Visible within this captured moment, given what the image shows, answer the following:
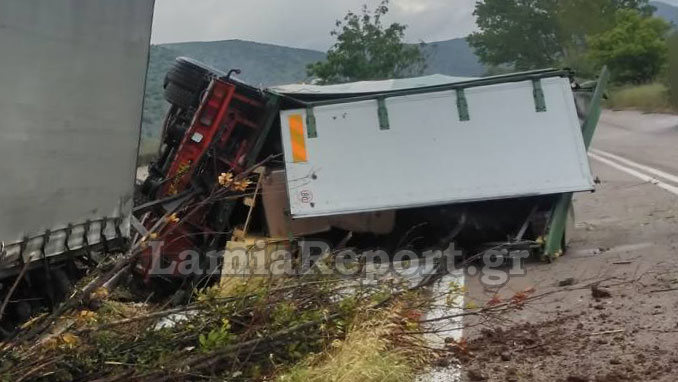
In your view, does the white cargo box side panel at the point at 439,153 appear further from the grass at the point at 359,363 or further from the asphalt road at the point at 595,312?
the grass at the point at 359,363

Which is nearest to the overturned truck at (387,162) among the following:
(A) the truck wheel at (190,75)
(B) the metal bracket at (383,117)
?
(B) the metal bracket at (383,117)

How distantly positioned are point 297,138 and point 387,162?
86 centimetres

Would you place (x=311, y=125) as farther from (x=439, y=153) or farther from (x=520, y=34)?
(x=520, y=34)

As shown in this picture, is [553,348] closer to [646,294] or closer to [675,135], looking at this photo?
[646,294]

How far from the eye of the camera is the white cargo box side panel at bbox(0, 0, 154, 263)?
12.1 ft

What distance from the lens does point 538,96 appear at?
7.46 m

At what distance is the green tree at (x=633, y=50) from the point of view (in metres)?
49.1

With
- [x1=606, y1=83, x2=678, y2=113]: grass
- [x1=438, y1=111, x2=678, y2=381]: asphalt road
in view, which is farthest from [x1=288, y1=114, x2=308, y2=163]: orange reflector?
[x1=606, y1=83, x2=678, y2=113]: grass

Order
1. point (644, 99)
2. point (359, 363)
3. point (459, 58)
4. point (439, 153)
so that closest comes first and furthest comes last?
1. point (359, 363)
2. point (439, 153)
3. point (644, 99)
4. point (459, 58)

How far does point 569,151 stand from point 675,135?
16.7m

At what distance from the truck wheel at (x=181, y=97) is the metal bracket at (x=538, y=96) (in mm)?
3223

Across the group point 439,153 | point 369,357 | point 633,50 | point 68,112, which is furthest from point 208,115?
point 633,50

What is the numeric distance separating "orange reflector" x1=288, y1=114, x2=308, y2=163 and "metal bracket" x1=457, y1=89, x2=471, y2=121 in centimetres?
144

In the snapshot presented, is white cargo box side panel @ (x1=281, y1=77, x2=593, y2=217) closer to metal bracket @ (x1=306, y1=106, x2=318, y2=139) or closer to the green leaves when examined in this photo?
metal bracket @ (x1=306, y1=106, x2=318, y2=139)
